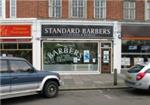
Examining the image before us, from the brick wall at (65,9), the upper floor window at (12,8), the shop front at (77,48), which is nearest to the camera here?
the shop front at (77,48)

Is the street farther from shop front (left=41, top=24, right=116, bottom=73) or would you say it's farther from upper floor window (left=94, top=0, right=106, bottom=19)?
upper floor window (left=94, top=0, right=106, bottom=19)

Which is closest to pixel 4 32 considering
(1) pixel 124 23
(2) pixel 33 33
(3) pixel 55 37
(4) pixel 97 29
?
(2) pixel 33 33

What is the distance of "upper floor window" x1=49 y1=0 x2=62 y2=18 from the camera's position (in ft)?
70.8

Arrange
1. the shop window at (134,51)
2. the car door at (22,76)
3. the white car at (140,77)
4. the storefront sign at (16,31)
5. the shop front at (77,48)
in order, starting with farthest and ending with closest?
the shop window at (134,51) < the shop front at (77,48) < the storefront sign at (16,31) < the white car at (140,77) < the car door at (22,76)

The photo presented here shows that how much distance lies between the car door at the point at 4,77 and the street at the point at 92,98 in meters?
0.80

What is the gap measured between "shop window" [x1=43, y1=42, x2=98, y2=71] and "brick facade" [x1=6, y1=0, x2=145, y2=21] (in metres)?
2.13

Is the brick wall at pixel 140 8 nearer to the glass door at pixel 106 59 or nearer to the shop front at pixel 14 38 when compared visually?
the glass door at pixel 106 59

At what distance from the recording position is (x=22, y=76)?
1089 cm

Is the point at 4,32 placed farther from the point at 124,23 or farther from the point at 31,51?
the point at 124,23

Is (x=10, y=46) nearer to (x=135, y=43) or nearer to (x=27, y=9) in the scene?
(x=27, y=9)

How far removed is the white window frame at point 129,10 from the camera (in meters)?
22.2

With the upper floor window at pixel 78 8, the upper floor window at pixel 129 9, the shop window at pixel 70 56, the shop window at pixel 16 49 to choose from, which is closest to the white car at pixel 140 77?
the shop window at pixel 70 56

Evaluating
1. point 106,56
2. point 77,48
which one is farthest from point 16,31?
point 106,56

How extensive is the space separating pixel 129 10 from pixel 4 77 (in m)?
14.2
